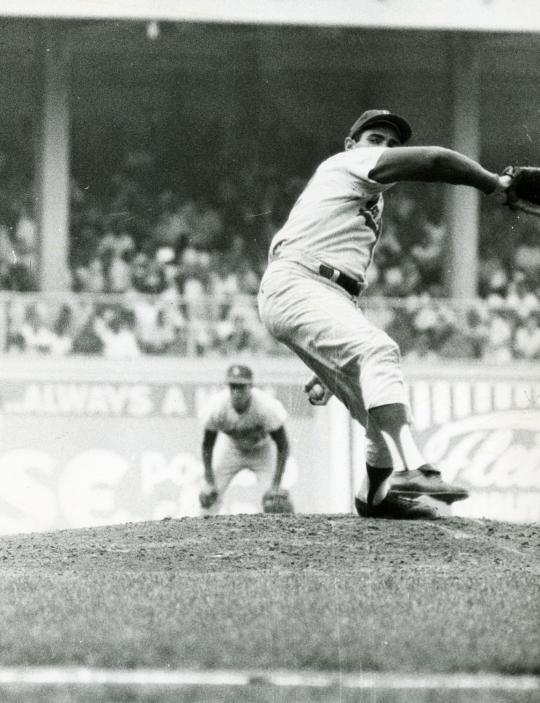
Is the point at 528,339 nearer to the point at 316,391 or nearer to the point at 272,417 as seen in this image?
the point at 272,417

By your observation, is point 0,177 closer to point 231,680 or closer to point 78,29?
point 78,29

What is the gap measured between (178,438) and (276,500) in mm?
2068

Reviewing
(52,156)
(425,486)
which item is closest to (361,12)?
(52,156)

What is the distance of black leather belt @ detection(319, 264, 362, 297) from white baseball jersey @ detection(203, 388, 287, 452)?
4.60 meters

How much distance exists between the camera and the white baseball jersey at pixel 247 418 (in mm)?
10812

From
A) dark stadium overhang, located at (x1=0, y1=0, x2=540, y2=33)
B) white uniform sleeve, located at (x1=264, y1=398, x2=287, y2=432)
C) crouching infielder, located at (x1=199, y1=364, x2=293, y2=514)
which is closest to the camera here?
crouching infielder, located at (x1=199, y1=364, x2=293, y2=514)

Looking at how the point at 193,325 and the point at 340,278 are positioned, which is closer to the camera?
the point at 340,278

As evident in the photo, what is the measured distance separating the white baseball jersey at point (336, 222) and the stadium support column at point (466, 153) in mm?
8263

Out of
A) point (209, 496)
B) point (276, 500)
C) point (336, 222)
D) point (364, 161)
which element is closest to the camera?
point (364, 161)

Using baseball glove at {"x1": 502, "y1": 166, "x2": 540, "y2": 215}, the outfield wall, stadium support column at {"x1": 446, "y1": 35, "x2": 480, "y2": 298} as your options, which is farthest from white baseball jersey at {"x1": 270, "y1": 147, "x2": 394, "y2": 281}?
stadium support column at {"x1": 446, "y1": 35, "x2": 480, "y2": 298}

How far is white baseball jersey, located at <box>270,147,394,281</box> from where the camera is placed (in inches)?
239

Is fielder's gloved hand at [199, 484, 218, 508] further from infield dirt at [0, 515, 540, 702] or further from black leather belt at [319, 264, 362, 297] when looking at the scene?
black leather belt at [319, 264, 362, 297]

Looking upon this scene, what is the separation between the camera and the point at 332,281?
6.13m

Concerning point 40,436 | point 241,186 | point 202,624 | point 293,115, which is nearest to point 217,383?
point 40,436
